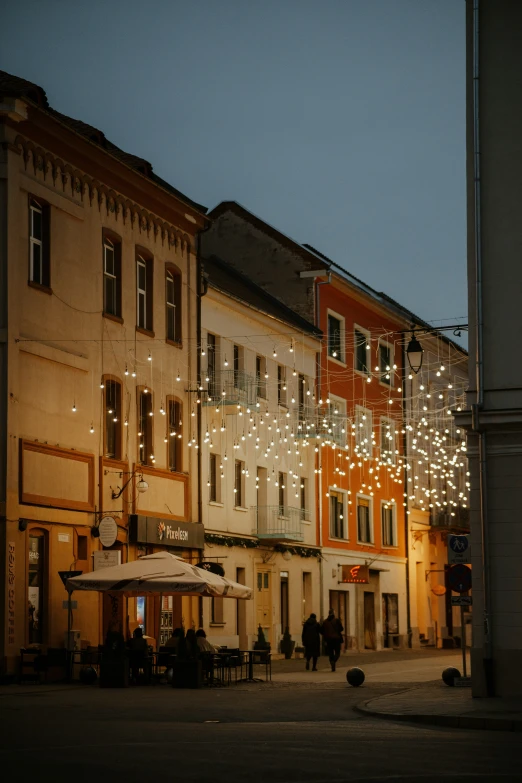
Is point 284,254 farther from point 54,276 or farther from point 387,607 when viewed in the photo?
point 54,276

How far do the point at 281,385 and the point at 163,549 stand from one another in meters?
11.4

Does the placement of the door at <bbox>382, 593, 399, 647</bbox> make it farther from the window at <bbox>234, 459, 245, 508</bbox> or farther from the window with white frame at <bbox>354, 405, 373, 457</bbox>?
the window at <bbox>234, 459, 245, 508</bbox>

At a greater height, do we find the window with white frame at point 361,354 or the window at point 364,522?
the window with white frame at point 361,354

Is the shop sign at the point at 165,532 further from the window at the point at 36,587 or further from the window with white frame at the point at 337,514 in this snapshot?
the window with white frame at the point at 337,514

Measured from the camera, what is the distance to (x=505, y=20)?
2286 centimetres

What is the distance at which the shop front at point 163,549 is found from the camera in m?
34.6

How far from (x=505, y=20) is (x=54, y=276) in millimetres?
12941

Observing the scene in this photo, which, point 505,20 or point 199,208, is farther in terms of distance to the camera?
point 199,208

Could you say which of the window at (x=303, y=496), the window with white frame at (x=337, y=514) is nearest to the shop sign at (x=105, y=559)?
the window at (x=303, y=496)

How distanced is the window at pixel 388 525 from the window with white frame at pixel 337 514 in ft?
15.6

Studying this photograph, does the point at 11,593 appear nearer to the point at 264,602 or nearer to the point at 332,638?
the point at 332,638

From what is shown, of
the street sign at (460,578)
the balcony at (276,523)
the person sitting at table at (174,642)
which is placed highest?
the balcony at (276,523)

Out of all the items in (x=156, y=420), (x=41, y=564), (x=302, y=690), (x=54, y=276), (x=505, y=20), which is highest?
(x=505, y=20)

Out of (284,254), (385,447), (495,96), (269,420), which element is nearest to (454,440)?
(385,447)
